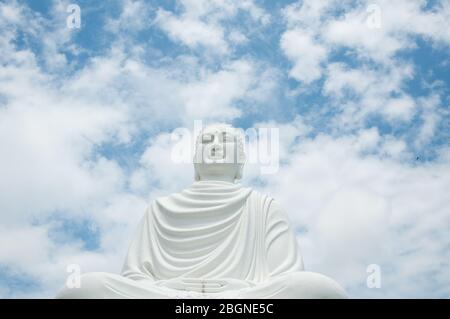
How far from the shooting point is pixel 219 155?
10.2m

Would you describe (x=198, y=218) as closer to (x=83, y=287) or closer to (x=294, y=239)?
(x=294, y=239)

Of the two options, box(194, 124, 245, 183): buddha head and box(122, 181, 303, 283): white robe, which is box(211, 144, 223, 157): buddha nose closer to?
box(194, 124, 245, 183): buddha head

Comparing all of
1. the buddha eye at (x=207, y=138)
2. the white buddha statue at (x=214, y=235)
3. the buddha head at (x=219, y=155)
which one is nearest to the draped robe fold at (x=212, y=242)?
the white buddha statue at (x=214, y=235)

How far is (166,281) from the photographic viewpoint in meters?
8.71

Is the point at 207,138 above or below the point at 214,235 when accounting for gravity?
above

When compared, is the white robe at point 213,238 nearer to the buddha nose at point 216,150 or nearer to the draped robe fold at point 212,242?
the draped robe fold at point 212,242

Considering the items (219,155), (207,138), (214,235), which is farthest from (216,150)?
(214,235)

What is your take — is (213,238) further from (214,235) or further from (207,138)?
(207,138)

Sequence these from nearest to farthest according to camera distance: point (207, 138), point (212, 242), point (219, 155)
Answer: point (212, 242) < point (219, 155) < point (207, 138)

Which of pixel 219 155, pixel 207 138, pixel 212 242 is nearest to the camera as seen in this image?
pixel 212 242

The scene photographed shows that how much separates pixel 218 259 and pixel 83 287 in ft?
6.93

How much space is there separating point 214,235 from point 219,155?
1127mm

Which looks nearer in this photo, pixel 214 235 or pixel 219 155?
pixel 214 235

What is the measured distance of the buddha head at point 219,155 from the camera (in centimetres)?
1018
